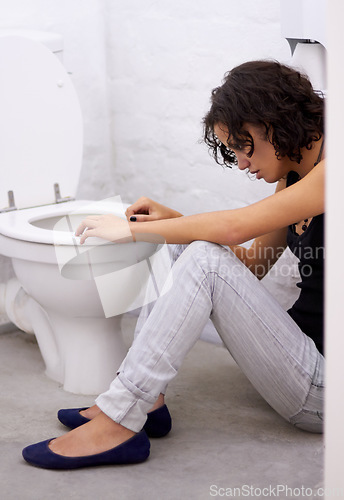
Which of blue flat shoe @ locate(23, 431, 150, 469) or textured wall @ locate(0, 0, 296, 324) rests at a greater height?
textured wall @ locate(0, 0, 296, 324)

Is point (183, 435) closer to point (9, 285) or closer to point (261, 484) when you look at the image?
point (261, 484)

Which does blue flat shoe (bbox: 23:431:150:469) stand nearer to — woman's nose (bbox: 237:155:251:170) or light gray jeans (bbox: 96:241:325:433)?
light gray jeans (bbox: 96:241:325:433)

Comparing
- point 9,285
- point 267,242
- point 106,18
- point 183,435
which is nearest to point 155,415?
point 183,435

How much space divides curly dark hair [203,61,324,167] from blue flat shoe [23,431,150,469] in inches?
23.5

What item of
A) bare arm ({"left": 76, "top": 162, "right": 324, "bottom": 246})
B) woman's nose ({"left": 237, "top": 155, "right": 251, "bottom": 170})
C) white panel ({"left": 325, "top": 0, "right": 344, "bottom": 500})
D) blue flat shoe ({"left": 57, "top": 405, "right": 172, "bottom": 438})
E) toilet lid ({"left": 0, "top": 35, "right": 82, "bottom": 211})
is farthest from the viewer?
toilet lid ({"left": 0, "top": 35, "right": 82, "bottom": 211})

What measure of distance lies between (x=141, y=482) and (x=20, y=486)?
22cm

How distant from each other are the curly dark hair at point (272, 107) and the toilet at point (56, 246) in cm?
35

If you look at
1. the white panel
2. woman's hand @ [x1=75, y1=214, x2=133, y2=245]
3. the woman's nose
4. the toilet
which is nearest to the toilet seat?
the toilet

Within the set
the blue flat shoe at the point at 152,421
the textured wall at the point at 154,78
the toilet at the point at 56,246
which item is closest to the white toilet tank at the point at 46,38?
the toilet at the point at 56,246

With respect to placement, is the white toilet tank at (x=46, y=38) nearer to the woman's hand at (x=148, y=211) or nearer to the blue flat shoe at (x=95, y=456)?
the woman's hand at (x=148, y=211)

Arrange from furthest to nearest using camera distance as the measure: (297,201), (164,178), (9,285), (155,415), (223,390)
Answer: (164,178) → (9,285) → (223,390) → (155,415) → (297,201)

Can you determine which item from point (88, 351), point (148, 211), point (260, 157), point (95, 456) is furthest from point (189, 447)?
point (260, 157)

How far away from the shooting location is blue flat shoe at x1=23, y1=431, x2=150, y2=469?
4.45 feet

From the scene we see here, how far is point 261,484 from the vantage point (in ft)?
4.37
